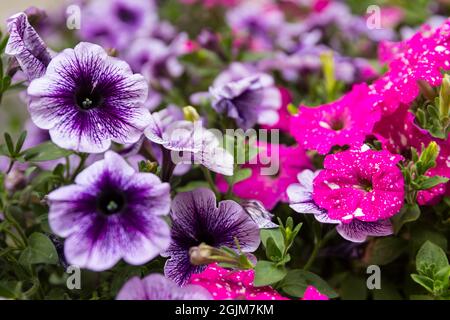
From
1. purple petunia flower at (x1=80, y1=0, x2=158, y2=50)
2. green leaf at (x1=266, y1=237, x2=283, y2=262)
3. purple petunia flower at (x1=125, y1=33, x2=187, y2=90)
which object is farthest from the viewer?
purple petunia flower at (x1=80, y1=0, x2=158, y2=50)

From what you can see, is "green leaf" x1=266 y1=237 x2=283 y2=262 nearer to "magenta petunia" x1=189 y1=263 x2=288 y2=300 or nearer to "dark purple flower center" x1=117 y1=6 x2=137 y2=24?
"magenta petunia" x1=189 y1=263 x2=288 y2=300

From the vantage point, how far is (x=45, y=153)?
72 centimetres

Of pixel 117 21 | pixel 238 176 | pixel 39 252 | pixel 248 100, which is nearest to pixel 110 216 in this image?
pixel 39 252

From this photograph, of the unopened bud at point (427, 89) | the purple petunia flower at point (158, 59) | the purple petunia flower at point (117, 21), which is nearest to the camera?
the unopened bud at point (427, 89)

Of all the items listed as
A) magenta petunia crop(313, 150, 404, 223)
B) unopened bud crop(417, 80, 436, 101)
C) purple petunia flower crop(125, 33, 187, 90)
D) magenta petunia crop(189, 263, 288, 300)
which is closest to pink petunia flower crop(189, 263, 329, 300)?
magenta petunia crop(189, 263, 288, 300)

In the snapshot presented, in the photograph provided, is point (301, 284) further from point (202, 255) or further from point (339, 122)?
point (339, 122)

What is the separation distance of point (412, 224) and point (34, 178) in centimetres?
55

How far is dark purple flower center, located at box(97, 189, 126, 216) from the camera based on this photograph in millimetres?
578

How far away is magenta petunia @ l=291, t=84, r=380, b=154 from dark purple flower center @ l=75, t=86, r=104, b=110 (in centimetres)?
27

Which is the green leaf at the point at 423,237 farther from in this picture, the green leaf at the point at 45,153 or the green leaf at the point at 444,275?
the green leaf at the point at 45,153

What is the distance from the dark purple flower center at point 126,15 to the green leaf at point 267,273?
83cm

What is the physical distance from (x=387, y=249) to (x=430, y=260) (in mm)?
74

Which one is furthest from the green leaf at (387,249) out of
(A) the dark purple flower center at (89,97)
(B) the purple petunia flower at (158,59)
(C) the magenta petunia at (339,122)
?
(B) the purple petunia flower at (158,59)

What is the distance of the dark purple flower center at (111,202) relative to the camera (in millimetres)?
578
